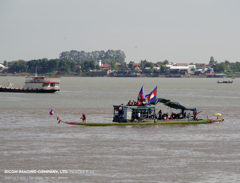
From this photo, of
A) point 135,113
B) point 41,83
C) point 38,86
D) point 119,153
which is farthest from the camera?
point 38,86

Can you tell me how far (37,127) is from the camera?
170 feet

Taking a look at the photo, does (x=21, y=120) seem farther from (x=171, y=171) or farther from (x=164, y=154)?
(x=171, y=171)

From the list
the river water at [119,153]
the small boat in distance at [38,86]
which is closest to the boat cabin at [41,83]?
the small boat in distance at [38,86]

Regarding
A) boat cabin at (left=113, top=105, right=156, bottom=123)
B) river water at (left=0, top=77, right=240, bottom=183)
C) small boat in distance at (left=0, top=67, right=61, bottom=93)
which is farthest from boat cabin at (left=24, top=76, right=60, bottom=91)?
boat cabin at (left=113, top=105, right=156, bottom=123)

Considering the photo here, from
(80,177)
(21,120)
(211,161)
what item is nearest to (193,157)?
(211,161)

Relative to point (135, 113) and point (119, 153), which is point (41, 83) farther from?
point (119, 153)

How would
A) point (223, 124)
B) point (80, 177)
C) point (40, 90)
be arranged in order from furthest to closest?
point (40, 90) < point (223, 124) < point (80, 177)

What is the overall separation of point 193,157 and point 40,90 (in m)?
95.2

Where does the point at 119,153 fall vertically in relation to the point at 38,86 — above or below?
below

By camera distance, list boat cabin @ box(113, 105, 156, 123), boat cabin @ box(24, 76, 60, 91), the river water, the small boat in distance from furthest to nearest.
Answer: boat cabin @ box(24, 76, 60, 91), the small boat in distance, boat cabin @ box(113, 105, 156, 123), the river water

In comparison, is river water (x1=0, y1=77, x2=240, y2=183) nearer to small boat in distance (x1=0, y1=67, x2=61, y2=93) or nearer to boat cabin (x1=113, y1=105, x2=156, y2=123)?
boat cabin (x1=113, y1=105, x2=156, y2=123)

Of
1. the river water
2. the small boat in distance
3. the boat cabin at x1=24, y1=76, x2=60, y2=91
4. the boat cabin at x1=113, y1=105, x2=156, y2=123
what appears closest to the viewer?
the river water

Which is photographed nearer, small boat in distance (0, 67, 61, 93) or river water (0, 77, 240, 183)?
river water (0, 77, 240, 183)

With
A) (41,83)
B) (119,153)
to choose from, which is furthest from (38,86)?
(119,153)
